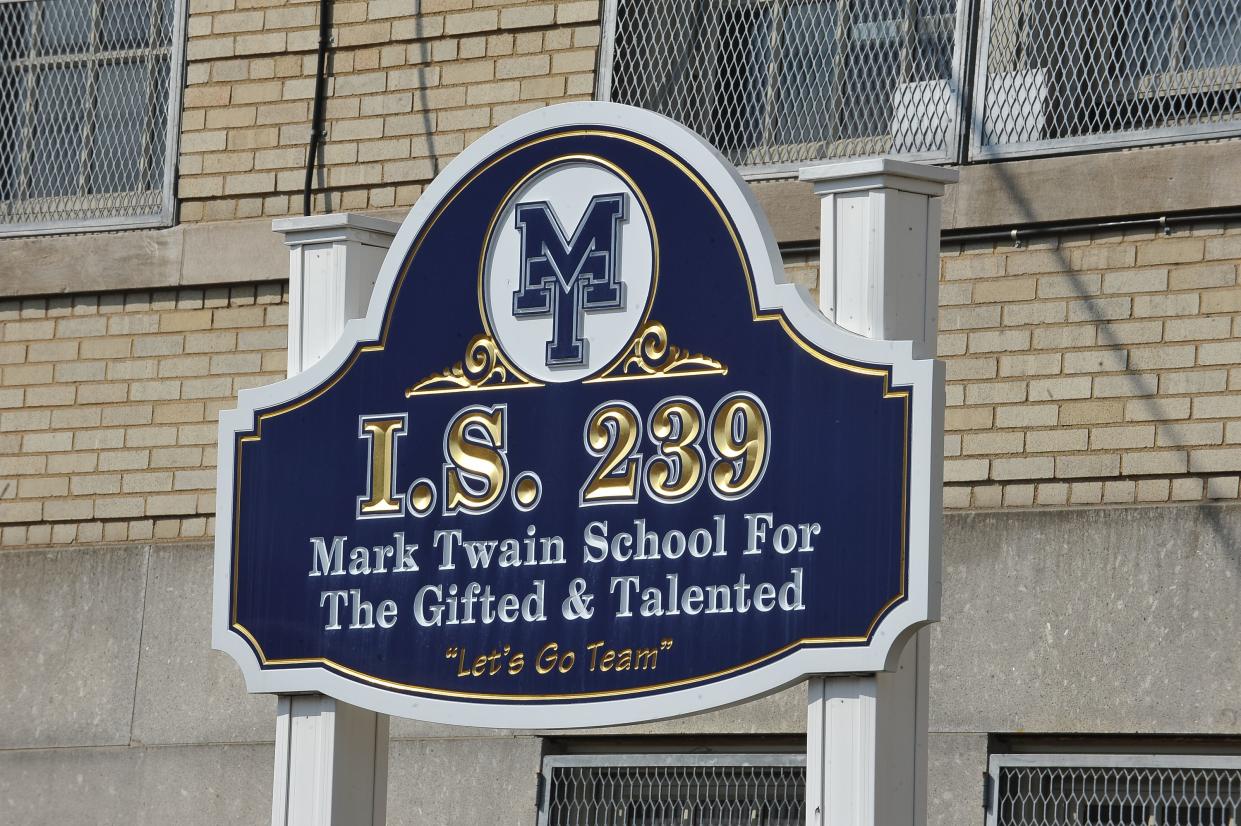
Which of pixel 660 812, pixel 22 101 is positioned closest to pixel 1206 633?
pixel 660 812

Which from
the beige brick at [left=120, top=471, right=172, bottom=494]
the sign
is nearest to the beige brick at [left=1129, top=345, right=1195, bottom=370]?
the sign

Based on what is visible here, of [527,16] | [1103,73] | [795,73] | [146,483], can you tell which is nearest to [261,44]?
[527,16]

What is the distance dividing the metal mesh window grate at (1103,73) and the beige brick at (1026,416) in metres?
0.92

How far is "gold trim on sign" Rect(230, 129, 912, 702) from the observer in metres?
5.48

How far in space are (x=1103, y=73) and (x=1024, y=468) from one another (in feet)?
4.81

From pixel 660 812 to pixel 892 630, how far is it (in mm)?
3265

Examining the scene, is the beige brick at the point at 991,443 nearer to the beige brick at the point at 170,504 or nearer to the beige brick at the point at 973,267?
the beige brick at the point at 973,267

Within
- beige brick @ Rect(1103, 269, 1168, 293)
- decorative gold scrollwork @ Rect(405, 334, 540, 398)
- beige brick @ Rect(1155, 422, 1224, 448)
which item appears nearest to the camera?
decorative gold scrollwork @ Rect(405, 334, 540, 398)

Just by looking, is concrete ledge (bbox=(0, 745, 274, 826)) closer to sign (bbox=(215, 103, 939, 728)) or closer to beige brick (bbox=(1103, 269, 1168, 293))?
sign (bbox=(215, 103, 939, 728))

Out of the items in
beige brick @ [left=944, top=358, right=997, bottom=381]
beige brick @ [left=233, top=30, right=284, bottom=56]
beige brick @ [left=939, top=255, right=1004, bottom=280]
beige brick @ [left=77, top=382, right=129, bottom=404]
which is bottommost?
beige brick @ [left=944, top=358, right=997, bottom=381]

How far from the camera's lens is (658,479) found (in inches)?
230

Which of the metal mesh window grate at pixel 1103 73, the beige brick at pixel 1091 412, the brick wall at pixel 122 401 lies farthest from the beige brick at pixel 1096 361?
the brick wall at pixel 122 401

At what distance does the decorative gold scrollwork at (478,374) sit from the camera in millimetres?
6168

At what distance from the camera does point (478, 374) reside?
621 centimetres
